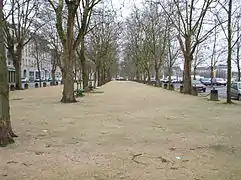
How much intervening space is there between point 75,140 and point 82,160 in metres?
2.05

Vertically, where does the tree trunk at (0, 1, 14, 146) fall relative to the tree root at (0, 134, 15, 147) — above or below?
above

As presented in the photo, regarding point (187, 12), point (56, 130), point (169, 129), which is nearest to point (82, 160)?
point (56, 130)

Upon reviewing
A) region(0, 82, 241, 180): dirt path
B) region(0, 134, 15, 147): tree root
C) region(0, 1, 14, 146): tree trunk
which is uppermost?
region(0, 1, 14, 146): tree trunk

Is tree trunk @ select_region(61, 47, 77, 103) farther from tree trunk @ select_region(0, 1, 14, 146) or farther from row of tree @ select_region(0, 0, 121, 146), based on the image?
tree trunk @ select_region(0, 1, 14, 146)

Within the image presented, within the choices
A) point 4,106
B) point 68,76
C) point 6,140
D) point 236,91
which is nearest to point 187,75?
point 236,91

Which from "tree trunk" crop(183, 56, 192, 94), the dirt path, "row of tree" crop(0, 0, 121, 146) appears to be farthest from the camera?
"tree trunk" crop(183, 56, 192, 94)

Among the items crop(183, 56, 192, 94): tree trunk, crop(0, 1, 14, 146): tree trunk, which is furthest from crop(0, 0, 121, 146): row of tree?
crop(183, 56, 192, 94): tree trunk

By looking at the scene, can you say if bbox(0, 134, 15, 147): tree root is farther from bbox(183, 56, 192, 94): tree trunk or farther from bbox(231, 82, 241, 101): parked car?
bbox(183, 56, 192, 94): tree trunk

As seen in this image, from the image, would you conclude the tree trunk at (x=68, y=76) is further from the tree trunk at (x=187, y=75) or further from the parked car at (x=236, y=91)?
the parked car at (x=236, y=91)

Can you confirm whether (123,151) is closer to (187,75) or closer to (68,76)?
(68,76)

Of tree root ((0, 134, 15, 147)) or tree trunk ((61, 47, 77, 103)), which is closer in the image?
tree root ((0, 134, 15, 147))

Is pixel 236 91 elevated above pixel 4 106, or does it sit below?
below

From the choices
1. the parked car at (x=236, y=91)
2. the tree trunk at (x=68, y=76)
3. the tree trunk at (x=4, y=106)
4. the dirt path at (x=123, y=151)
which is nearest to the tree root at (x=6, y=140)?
the tree trunk at (x=4, y=106)

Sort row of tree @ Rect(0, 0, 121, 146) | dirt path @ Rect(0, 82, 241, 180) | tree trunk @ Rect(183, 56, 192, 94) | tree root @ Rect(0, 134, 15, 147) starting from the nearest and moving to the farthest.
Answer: dirt path @ Rect(0, 82, 241, 180)
tree root @ Rect(0, 134, 15, 147)
row of tree @ Rect(0, 0, 121, 146)
tree trunk @ Rect(183, 56, 192, 94)
